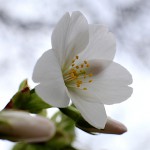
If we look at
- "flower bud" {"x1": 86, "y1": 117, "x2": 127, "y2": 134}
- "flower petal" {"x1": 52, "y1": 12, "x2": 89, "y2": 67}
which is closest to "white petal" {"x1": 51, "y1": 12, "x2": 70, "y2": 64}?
"flower petal" {"x1": 52, "y1": 12, "x2": 89, "y2": 67}

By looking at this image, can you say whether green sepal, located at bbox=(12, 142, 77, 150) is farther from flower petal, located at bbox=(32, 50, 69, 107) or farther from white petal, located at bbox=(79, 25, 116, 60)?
white petal, located at bbox=(79, 25, 116, 60)

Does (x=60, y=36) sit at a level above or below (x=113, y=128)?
above

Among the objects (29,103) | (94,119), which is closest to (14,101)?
(29,103)

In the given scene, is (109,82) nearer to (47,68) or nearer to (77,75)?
(77,75)

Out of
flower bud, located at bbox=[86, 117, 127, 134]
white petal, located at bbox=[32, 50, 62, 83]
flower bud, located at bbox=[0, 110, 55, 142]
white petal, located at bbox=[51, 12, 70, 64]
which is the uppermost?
white petal, located at bbox=[51, 12, 70, 64]

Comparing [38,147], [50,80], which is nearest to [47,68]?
[50,80]

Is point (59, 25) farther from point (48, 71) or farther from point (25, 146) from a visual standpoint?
point (25, 146)

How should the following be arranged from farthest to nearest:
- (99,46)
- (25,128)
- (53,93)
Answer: (99,46) < (53,93) < (25,128)
